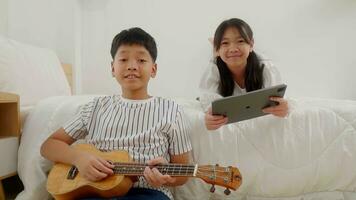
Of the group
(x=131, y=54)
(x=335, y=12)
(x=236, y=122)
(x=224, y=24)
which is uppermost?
(x=335, y=12)

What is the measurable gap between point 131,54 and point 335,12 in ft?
5.75

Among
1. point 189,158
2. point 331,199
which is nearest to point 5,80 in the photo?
point 189,158

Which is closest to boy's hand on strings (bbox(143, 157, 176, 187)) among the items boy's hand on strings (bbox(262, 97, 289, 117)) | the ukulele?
the ukulele

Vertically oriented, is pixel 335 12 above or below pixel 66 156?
above

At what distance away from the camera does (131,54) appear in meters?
0.92

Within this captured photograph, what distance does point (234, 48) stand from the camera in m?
1.10

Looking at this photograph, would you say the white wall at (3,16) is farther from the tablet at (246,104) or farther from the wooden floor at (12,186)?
the tablet at (246,104)

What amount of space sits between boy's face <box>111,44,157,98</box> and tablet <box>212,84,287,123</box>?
0.24 metres

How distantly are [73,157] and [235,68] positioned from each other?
27.1 inches

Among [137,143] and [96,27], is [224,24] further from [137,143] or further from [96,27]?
[96,27]

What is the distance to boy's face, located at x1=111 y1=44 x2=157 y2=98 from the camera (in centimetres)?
91

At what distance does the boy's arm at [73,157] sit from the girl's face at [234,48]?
0.60 m

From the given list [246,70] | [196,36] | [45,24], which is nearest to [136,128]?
[246,70]

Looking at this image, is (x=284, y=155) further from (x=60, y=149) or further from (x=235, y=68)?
(x=60, y=149)
